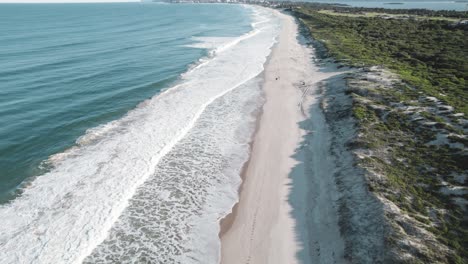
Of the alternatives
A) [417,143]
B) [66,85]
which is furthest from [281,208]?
[66,85]

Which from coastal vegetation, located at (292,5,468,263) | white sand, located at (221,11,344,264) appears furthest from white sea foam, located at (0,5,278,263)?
coastal vegetation, located at (292,5,468,263)

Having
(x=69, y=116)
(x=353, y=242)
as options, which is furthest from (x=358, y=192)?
(x=69, y=116)

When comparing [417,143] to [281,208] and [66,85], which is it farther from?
[66,85]

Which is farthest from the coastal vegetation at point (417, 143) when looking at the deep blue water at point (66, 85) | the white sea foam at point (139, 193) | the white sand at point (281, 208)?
the deep blue water at point (66, 85)

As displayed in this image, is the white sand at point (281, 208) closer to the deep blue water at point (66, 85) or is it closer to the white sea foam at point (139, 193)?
the white sea foam at point (139, 193)

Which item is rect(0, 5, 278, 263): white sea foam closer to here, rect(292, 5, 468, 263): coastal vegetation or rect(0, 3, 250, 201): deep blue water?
rect(0, 3, 250, 201): deep blue water
